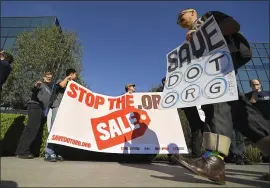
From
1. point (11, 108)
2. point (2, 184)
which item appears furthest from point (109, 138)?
point (11, 108)

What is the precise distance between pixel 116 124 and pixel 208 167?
2814mm

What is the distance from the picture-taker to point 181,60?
10.00 ft

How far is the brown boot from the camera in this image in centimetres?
229

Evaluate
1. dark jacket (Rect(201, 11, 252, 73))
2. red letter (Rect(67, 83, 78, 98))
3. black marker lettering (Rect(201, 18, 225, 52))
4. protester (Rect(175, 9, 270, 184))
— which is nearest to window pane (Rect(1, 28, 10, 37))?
red letter (Rect(67, 83, 78, 98))

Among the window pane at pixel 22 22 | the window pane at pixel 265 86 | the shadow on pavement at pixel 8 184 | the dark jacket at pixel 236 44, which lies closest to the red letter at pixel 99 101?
the dark jacket at pixel 236 44

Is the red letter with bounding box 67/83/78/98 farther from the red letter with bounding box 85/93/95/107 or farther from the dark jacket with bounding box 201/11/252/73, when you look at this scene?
the dark jacket with bounding box 201/11/252/73

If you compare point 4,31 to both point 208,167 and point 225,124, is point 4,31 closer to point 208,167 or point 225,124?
point 225,124

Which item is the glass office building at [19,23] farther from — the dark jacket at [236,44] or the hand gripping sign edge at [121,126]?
the dark jacket at [236,44]

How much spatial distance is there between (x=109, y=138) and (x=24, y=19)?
38525mm

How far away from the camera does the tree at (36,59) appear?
23.6 metres

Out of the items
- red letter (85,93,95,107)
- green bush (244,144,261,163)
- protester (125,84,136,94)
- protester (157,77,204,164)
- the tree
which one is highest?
the tree

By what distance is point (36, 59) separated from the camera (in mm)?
23688

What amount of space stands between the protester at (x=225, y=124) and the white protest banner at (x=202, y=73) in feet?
0.35

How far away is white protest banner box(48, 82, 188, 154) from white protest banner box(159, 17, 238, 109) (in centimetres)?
211
